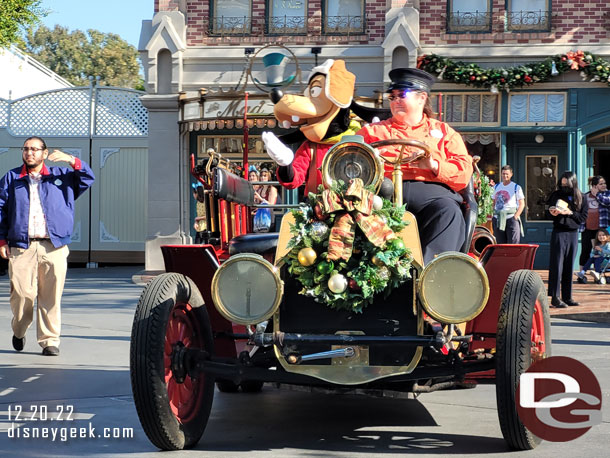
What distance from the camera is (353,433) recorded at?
18.8ft

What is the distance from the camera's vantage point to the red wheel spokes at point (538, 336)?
5.36 meters

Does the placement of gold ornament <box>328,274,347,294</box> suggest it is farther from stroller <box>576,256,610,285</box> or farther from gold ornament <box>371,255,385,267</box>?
stroller <box>576,256,610,285</box>

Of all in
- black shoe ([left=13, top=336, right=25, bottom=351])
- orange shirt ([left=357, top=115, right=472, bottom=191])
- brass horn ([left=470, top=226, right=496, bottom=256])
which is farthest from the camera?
black shoe ([left=13, top=336, right=25, bottom=351])

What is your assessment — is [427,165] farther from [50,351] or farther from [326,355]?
[50,351]

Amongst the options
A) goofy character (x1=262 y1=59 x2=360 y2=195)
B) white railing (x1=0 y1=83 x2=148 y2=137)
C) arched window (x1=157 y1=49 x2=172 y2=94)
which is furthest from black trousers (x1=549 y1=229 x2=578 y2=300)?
white railing (x1=0 y1=83 x2=148 y2=137)

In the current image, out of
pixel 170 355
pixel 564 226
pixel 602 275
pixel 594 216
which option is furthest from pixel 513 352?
pixel 594 216

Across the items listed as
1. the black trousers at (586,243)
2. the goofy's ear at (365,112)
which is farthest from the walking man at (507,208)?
the goofy's ear at (365,112)

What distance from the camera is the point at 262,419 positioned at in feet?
20.3

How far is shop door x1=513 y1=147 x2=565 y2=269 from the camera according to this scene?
1897 cm

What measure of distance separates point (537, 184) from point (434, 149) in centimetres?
1358

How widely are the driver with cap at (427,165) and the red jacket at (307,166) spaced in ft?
1.15

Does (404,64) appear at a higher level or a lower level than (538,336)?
higher

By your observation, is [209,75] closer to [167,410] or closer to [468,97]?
[468,97]

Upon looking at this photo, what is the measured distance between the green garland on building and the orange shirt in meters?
12.1
